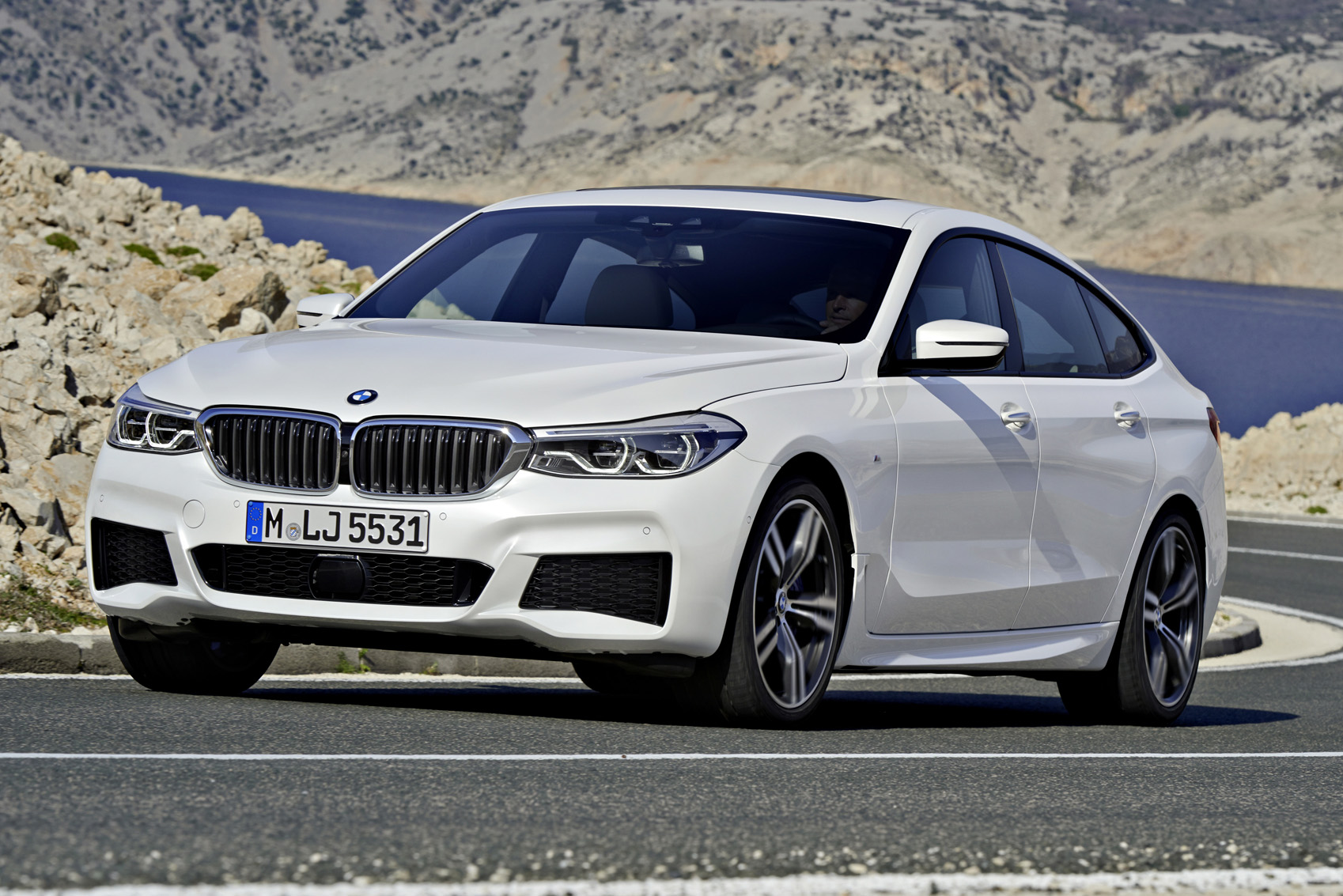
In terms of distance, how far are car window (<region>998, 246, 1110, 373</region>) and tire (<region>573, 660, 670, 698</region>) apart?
6.24 ft

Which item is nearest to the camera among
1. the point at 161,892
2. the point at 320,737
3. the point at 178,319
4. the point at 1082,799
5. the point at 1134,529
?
the point at 161,892

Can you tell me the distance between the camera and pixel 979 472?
713 cm

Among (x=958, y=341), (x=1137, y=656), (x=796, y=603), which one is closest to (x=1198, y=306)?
(x=1137, y=656)

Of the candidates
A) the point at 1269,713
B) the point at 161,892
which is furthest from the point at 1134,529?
the point at 161,892

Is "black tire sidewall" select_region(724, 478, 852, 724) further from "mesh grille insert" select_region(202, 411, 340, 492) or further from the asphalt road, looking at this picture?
"mesh grille insert" select_region(202, 411, 340, 492)

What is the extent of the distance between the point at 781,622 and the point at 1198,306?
123665 millimetres

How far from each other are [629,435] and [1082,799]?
5.34ft

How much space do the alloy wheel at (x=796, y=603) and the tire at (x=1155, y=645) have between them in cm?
215

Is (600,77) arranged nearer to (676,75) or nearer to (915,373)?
(676,75)

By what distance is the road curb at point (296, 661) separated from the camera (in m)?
8.34

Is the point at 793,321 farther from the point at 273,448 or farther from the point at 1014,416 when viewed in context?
→ the point at 273,448

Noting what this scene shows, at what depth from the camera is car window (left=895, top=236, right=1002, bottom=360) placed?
717 centimetres

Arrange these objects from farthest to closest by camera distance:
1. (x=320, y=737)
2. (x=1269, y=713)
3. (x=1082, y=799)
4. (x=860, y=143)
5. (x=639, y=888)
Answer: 1. (x=860, y=143)
2. (x=1269, y=713)
3. (x=320, y=737)
4. (x=1082, y=799)
5. (x=639, y=888)

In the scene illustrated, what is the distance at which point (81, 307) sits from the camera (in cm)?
→ 1689
